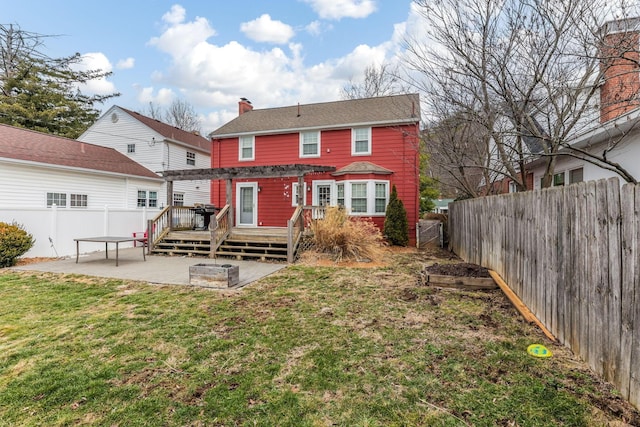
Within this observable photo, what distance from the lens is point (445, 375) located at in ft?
9.18

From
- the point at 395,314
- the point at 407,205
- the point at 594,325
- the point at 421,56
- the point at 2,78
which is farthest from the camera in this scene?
the point at 2,78

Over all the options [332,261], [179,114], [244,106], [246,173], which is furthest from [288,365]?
[179,114]

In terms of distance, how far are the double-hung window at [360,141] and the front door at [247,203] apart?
468cm

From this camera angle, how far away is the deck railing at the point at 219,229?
9508 mm

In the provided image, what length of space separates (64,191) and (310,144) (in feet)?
32.4

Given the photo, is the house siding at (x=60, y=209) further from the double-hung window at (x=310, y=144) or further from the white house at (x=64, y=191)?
the double-hung window at (x=310, y=144)

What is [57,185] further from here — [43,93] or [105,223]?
[43,93]

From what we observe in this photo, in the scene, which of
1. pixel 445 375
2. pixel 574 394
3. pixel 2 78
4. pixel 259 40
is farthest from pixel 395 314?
pixel 2 78

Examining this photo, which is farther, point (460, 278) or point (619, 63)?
point (460, 278)

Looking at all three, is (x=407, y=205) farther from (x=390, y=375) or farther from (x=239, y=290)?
(x=390, y=375)

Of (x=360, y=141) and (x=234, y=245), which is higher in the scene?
(x=360, y=141)

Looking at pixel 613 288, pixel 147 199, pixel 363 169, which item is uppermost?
pixel 363 169

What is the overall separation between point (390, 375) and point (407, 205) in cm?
1044

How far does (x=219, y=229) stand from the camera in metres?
9.80
